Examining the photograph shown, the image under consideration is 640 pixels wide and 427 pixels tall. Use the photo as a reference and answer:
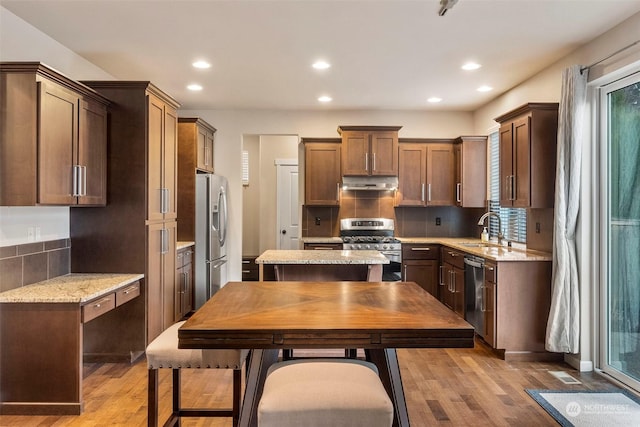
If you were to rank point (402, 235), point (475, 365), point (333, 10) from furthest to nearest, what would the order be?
point (402, 235), point (475, 365), point (333, 10)

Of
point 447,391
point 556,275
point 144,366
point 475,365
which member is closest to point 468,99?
point 556,275

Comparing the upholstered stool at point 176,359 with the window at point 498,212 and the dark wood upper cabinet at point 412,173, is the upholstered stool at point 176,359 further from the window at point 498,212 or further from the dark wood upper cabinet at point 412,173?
the dark wood upper cabinet at point 412,173

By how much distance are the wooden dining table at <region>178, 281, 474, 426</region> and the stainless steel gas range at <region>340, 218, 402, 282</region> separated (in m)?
3.21

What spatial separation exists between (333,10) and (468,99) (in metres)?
3.10

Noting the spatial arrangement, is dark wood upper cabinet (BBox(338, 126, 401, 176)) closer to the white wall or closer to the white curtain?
the white curtain

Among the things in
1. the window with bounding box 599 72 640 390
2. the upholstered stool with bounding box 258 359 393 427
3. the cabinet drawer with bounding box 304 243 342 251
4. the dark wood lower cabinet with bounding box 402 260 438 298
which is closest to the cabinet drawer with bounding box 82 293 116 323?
the upholstered stool with bounding box 258 359 393 427

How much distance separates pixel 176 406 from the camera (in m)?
2.46

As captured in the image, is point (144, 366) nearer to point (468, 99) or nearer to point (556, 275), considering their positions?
point (556, 275)

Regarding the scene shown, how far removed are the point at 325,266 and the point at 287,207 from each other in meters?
4.37

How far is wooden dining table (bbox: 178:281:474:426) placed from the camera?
1685mm

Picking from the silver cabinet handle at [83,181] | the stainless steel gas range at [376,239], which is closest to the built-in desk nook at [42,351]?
the silver cabinet handle at [83,181]

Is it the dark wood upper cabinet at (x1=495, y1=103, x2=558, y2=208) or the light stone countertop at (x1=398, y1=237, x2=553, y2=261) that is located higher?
the dark wood upper cabinet at (x1=495, y1=103, x2=558, y2=208)

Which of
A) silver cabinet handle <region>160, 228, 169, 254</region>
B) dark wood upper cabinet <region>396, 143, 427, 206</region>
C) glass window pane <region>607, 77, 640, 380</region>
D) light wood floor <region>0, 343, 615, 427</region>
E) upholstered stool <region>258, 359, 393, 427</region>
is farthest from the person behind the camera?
dark wood upper cabinet <region>396, 143, 427, 206</region>

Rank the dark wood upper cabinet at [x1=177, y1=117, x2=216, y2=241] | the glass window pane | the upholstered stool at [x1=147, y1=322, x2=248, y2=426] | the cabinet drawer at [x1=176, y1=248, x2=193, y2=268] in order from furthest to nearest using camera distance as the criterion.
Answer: the dark wood upper cabinet at [x1=177, y1=117, x2=216, y2=241] → the cabinet drawer at [x1=176, y1=248, x2=193, y2=268] → the glass window pane → the upholstered stool at [x1=147, y1=322, x2=248, y2=426]
